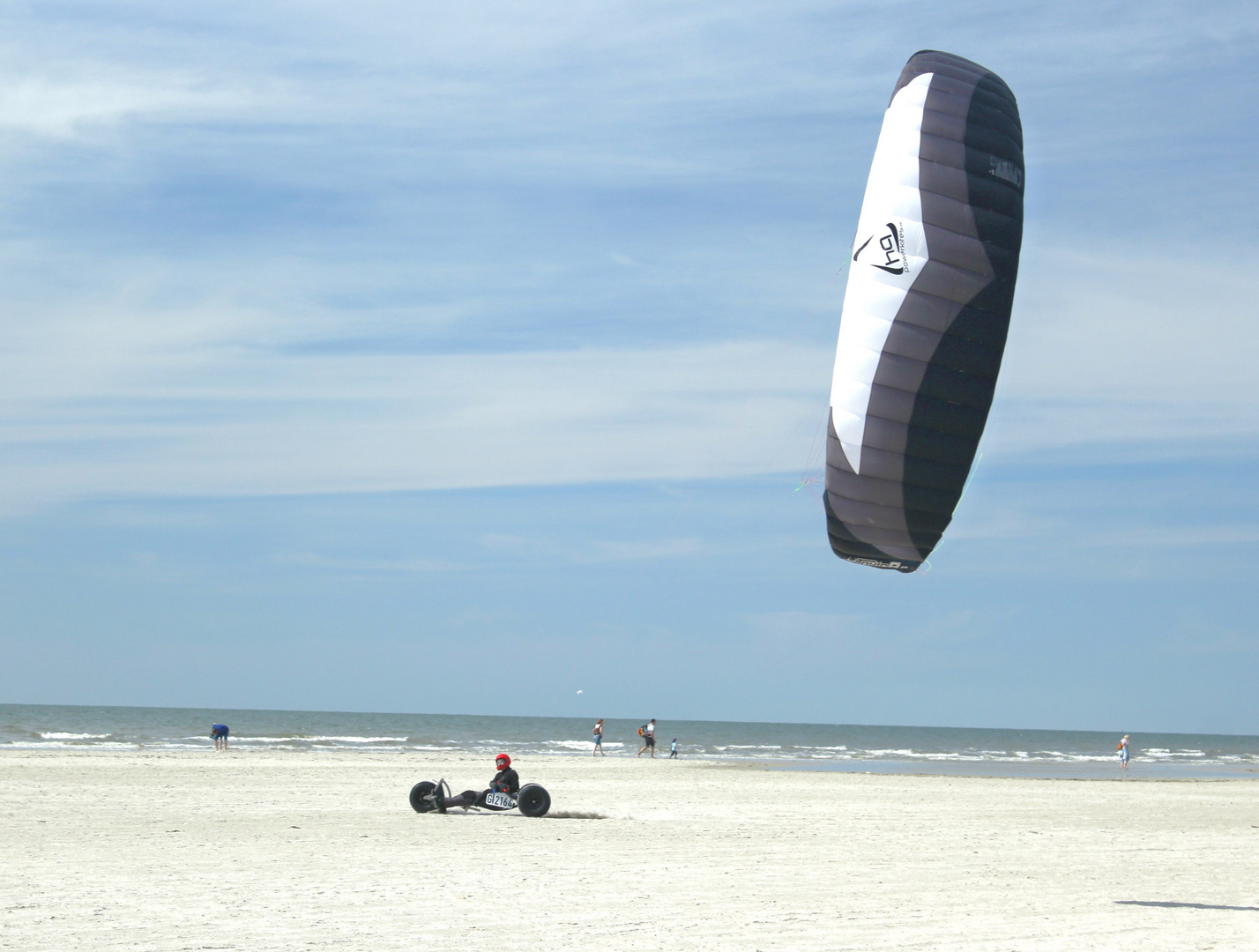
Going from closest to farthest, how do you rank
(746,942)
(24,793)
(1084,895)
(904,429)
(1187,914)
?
1. (746,942)
2. (1187,914)
3. (1084,895)
4. (904,429)
5. (24,793)

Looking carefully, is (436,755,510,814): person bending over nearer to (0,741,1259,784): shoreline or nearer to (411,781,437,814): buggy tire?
(411,781,437,814): buggy tire

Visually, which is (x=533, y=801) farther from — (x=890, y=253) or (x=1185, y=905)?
(x=890, y=253)

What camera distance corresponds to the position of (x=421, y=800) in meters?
15.5

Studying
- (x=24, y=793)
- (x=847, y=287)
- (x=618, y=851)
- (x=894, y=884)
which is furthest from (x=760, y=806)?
(x=24, y=793)

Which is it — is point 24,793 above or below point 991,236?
below

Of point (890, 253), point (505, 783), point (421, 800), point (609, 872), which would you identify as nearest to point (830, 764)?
point (505, 783)

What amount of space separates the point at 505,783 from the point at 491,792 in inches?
10.0

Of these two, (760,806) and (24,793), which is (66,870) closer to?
(24,793)

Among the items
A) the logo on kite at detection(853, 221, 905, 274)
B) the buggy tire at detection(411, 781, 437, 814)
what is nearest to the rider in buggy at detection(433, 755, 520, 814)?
the buggy tire at detection(411, 781, 437, 814)

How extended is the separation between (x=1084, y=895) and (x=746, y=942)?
3.92 m

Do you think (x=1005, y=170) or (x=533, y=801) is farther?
(x=533, y=801)

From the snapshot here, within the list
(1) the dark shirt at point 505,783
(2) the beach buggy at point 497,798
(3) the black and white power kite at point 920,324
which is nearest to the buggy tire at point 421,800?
(2) the beach buggy at point 497,798

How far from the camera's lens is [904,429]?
11500mm

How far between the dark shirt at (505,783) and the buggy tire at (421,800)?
818 mm
